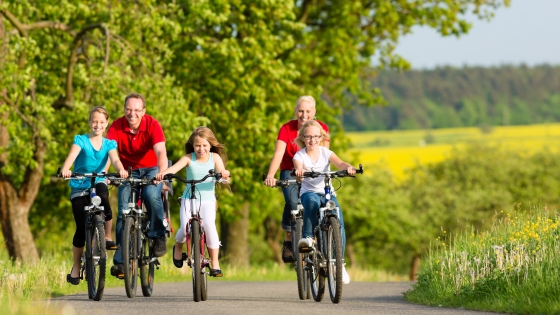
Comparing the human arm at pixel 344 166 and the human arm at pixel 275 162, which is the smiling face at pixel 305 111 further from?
the human arm at pixel 344 166

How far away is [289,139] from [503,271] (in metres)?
2.93

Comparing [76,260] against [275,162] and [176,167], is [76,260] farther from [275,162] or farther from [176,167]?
[275,162]

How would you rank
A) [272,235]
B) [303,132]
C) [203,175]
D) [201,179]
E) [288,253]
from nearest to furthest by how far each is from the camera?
[201,179]
[303,132]
[203,175]
[288,253]
[272,235]

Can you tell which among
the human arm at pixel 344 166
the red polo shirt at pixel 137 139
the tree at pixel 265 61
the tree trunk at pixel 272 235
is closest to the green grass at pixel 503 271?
the human arm at pixel 344 166

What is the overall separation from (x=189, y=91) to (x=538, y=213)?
13241 millimetres

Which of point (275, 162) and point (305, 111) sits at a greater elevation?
point (305, 111)

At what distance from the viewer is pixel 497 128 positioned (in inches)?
5330

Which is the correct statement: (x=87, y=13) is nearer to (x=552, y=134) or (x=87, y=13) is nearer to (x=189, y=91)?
(x=189, y=91)

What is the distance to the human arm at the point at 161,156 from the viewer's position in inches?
411

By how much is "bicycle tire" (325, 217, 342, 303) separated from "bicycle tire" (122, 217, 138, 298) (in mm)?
2044

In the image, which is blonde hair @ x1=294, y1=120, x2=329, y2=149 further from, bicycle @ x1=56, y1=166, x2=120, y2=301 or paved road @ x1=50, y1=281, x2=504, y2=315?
bicycle @ x1=56, y1=166, x2=120, y2=301

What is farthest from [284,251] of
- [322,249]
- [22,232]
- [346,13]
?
[346,13]

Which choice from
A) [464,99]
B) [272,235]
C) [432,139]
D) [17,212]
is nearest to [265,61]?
[17,212]

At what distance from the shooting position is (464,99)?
166000 mm
